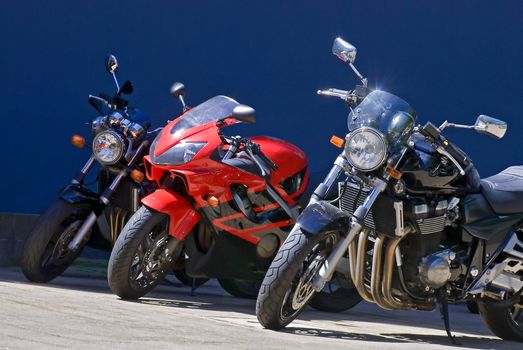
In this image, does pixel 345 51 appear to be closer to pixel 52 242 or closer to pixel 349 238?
pixel 349 238

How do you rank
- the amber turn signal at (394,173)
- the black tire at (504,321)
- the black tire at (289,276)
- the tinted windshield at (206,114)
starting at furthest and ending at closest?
the tinted windshield at (206,114) < the black tire at (504,321) < the amber turn signal at (394,173) < the black tire at (289,276)

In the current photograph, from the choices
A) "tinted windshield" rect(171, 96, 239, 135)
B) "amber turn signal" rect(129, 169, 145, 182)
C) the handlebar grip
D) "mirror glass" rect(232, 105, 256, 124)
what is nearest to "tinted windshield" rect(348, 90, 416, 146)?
"mirror glass" rect(232, 105, 256, 124)

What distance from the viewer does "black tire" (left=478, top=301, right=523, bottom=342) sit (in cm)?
796

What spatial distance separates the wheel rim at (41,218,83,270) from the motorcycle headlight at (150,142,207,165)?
3.62 feet

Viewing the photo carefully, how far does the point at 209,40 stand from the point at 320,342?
493 cm

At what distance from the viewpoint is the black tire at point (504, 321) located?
796 cm

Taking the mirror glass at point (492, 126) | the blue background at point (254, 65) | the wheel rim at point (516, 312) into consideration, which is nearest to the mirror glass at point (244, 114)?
the mirror glass at point (492, 126)

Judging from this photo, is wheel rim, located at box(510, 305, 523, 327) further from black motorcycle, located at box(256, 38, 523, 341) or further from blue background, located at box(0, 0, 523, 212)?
blue background, located at box(0, 0, 523, 212)

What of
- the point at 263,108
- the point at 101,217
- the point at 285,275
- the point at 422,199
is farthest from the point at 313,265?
the point at 263,108

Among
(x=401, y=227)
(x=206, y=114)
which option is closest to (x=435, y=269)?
(x=401, y=227)

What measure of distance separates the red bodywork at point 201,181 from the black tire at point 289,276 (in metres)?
1.41

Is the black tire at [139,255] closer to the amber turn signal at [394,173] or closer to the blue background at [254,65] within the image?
the amber turn signal at [394,173]

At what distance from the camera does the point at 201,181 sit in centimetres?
870

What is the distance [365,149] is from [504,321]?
142 centimetres
